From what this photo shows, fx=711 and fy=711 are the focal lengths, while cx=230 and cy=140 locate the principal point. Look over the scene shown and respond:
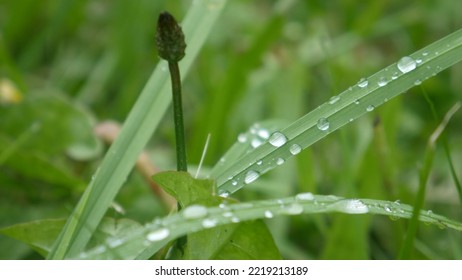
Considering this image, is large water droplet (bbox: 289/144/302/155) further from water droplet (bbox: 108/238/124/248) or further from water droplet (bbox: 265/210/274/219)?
A: water droplet (bbox: 108/238/124/248)

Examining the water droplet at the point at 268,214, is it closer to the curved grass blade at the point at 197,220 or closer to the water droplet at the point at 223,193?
the curved grass blade at the point at 197,220

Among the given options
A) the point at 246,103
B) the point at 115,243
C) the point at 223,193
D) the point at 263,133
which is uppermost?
the point at 246,103

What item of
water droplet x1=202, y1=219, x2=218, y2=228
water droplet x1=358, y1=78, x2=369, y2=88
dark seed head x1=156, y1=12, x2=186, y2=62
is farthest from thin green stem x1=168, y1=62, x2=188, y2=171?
water droplet x1=358, y1=78, x2=369, y2=88

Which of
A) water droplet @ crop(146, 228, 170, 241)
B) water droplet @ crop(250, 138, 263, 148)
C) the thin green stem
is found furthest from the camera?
water droplet @ crop(250, 138, 263, 148)

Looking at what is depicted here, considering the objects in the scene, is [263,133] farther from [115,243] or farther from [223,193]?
[115,243]

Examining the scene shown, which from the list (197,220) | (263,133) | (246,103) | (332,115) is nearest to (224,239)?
(197,220)

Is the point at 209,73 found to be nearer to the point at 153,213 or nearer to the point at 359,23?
the point at 359,23
